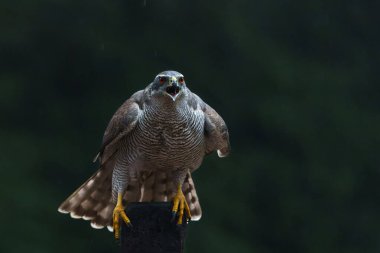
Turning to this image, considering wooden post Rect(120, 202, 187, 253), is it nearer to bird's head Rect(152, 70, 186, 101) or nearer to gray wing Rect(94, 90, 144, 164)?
bird's head Rect(152, 70, 186, 101)

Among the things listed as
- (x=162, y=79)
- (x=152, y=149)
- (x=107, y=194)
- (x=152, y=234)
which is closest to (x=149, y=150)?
(x=152, y=149)

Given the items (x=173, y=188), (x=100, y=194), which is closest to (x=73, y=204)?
(x=100, y=194)

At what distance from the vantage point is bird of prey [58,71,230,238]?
379 cm

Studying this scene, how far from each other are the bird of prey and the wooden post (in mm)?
430

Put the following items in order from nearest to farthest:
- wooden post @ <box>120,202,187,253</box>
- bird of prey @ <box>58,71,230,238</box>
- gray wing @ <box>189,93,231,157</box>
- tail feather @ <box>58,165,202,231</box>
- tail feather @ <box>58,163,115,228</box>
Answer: wooden post @ <box>120,202,187,253</box> → bird of prey @ <box>58,71,230,238</box> → gray wing @ <box>189,93,231,157</box> → tail feather @ <box>58,165,202,231</box> → tail feather @ <box>58,163,115,228</box>

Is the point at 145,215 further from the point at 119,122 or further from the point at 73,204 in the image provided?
the point at 73,204

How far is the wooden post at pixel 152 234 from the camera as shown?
9.74ft

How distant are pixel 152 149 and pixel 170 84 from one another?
0.43 metres

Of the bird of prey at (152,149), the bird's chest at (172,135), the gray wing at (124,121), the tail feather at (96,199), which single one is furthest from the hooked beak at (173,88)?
the tail feather at (96,199)

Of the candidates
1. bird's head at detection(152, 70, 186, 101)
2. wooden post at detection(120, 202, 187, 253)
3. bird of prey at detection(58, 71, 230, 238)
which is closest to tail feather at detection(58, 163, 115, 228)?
bird of prey at detection(58, 71, 230, 238)

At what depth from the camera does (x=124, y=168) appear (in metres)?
4.06

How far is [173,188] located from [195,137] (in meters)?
0.50

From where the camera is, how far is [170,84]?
3.62 metres

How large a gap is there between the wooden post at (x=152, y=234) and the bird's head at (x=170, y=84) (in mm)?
716
